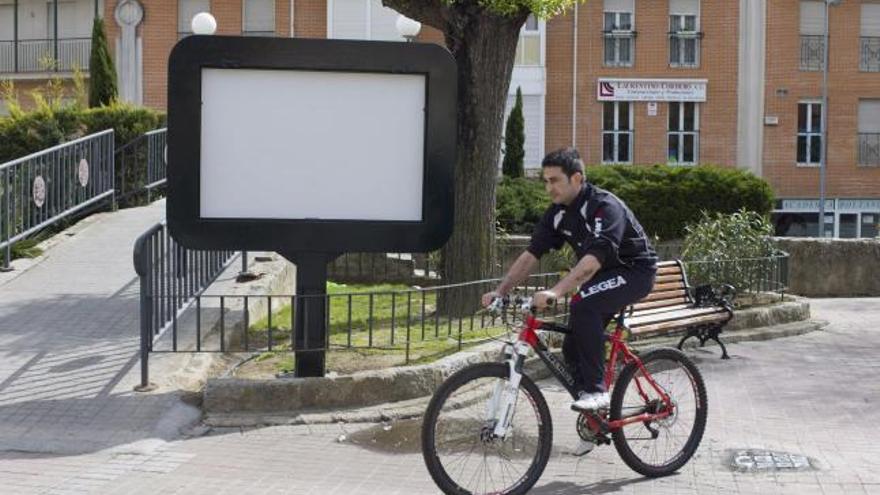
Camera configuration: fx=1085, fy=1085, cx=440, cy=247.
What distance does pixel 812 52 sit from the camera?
106 ft

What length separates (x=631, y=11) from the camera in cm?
3234

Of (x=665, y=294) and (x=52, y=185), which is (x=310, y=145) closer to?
(x=665, y=294)

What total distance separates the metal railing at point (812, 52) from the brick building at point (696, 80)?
0.04m

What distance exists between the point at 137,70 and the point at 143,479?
2824 centimetres

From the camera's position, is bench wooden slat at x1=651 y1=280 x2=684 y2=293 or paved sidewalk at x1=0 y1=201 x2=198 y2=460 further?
bench wooden slat at x1=651 y1=280 x2=684 y2=293

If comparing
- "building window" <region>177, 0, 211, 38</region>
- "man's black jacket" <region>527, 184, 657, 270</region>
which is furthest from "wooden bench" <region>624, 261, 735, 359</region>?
"building window" <region>177, 0, 211, 38</region>

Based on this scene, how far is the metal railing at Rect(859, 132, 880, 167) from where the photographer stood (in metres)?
32.5

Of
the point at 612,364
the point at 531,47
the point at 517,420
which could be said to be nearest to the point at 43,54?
the point at 531,47

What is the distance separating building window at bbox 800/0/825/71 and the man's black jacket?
1130 inches

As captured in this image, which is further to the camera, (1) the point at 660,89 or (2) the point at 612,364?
(1) the point at 660,89

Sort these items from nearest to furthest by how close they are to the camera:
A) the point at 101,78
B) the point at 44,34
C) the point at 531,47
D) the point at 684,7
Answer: the point at 101,78
the point at 531,47
the point at 684,7
the point at 44,34

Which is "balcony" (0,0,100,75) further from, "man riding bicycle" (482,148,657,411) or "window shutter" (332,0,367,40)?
"man riding bicycle" (482,148,657,411)

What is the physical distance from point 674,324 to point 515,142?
2040 centimetres

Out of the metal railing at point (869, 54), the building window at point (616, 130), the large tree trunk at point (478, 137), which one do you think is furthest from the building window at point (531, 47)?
the large tree trunk at point (478, 137)
